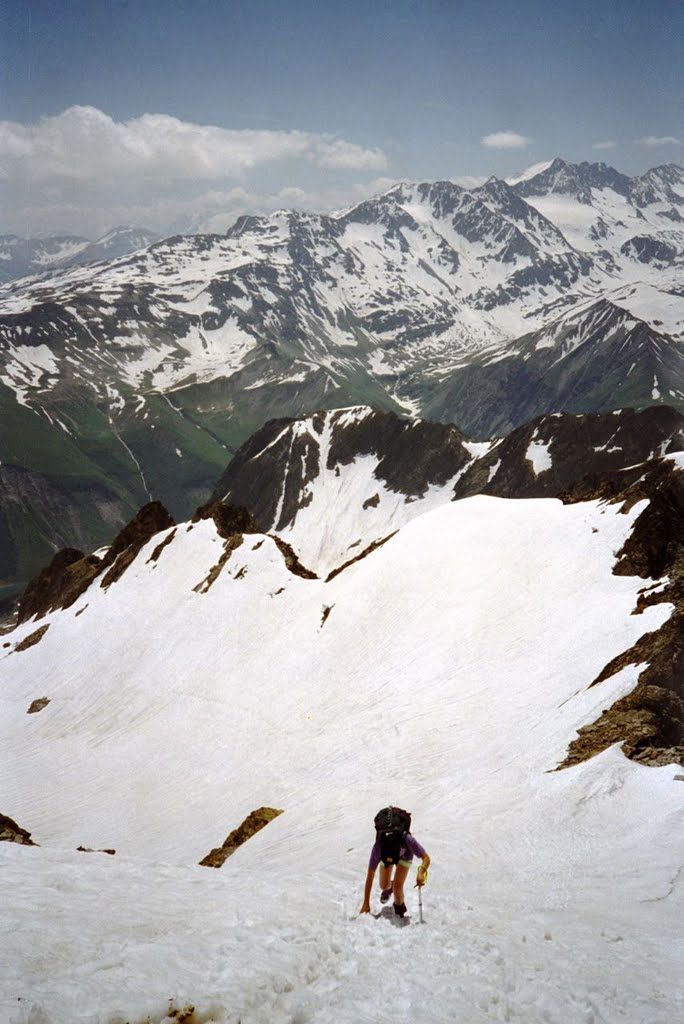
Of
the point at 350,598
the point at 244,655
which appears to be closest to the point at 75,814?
the point at 244,655

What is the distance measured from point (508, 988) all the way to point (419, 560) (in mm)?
45614

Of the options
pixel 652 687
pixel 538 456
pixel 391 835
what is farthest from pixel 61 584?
pixel 538 456

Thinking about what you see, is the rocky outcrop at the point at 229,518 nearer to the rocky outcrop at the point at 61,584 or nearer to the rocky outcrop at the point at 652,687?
the rocky outcrop at the point at 61,584

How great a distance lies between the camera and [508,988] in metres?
11.7

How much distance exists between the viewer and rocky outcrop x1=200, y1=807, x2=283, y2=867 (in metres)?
30.5

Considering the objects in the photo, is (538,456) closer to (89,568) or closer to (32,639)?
(89,568)

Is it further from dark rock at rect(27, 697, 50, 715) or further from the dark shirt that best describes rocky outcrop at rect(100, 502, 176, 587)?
the dark shirt

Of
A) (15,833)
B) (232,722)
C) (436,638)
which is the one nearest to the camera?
(15,833)

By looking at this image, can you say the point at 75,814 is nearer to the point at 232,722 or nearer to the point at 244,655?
the point at 232,722

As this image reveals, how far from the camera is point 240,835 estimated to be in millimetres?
32812

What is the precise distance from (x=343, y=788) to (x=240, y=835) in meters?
5.58

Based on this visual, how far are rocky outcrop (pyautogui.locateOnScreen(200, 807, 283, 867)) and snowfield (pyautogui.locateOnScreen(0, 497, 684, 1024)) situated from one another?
1.58 m

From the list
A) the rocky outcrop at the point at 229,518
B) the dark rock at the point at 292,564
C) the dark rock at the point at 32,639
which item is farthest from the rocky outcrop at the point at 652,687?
the dark rock at the point at 32,639

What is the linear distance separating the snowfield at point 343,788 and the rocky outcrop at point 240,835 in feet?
5.17
